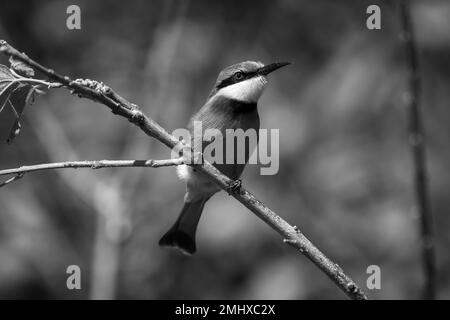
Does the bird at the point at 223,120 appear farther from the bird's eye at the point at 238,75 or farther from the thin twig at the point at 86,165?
the thin twig at the point at 86,165

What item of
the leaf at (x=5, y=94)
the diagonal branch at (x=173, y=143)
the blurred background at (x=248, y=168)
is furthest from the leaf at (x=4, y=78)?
the blurred background at (x=248, y=168)

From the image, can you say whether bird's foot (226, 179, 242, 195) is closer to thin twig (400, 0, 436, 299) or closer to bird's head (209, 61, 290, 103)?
thin twig (400, 0, 436, 299)

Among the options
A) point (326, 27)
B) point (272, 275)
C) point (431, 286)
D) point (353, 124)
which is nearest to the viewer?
point (431, 286)

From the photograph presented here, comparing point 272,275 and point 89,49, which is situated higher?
point 89,49

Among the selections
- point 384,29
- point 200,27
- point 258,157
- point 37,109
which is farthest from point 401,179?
point 37,109

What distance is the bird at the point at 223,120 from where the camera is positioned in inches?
137

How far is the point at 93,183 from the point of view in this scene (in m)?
5.17

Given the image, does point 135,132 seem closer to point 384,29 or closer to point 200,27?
point 200,27

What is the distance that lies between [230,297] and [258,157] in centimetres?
148

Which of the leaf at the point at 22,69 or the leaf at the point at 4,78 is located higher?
the leaf at the point at 22,69

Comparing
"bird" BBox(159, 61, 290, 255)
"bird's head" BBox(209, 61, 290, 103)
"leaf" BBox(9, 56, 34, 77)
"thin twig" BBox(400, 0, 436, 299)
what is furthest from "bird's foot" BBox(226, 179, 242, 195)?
"bird's head" BBox(209, 61, 290, 103)

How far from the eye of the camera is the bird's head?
356 centimetres

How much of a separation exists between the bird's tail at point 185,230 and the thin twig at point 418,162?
1806 millimetres

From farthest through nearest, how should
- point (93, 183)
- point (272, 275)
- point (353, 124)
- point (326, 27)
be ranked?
point (326, 27), point (353, 124), point (93, 183), point (272, 275)
